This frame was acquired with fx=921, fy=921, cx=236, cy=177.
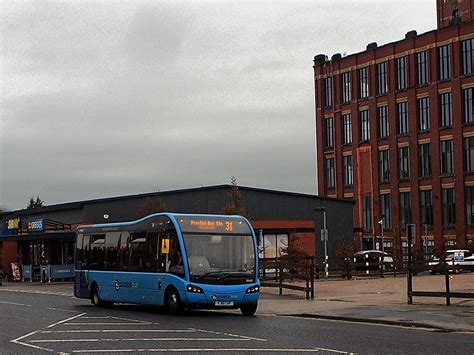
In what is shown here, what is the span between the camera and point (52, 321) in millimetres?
23234

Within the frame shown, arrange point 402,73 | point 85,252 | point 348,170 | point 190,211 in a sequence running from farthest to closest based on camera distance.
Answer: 1. point 348,170
2. point 402,73
3. point 190,211
4. point 85,252

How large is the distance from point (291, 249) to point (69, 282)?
14097mm

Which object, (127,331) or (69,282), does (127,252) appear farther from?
(69,282)

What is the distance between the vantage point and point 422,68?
285 ft

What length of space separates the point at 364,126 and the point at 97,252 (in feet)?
218

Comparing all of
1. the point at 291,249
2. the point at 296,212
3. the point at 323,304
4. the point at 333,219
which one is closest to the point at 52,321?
the point at 323,304

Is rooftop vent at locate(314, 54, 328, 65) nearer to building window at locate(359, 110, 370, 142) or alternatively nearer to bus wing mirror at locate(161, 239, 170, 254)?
building window at locate(359, 110, 370, 142)

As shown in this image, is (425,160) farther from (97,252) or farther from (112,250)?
(112,250)

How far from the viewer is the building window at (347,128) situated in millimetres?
95562

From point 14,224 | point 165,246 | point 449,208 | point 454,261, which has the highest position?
point 449,208

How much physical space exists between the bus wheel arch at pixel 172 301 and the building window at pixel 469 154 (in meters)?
61.3

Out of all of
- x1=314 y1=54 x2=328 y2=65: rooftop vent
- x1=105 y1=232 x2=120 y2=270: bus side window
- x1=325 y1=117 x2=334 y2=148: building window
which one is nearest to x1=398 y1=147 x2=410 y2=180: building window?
x1=325 y1=117 x2=334 y2=148: building window

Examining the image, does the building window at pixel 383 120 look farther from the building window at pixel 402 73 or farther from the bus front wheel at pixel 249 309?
the bus front wheel at pixel 249 309

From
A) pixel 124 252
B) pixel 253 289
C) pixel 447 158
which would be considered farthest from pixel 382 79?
pixel 253 289
